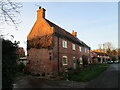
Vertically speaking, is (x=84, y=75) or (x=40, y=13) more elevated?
(x=40, y=13)

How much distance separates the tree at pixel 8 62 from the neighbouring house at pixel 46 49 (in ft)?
33.6

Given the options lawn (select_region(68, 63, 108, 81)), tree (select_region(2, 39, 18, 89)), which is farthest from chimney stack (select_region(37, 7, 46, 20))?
tree (select_region(2, 39, 18, 89))

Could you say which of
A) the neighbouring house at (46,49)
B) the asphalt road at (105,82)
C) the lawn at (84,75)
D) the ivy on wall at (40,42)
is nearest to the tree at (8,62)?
the asphalt road at (105,82)

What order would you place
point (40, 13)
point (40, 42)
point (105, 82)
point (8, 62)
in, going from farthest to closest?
point (40, 13), point (40, 42), point (105, 82), point (8, 62)

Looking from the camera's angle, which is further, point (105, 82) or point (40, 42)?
point (40, 42)

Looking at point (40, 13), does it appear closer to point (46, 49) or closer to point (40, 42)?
point (40, 42)

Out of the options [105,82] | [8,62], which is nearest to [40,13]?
[105,82]

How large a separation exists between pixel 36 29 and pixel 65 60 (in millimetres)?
7554

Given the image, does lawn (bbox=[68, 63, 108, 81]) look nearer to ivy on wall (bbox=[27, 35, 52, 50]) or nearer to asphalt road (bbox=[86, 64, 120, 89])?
asphalt road (bbox=[86, 64, 120, 89])

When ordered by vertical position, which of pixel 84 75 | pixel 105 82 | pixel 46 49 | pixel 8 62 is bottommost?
pixel 84 75

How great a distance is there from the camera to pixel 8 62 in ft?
20.7

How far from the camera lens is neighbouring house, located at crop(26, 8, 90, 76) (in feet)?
57.1

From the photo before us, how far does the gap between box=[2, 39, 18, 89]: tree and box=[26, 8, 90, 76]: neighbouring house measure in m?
10.3

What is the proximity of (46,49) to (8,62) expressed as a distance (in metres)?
11.8
